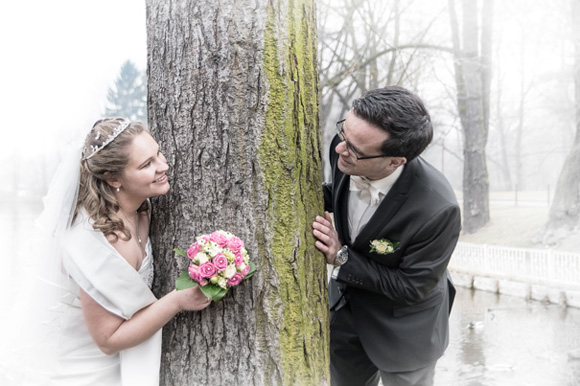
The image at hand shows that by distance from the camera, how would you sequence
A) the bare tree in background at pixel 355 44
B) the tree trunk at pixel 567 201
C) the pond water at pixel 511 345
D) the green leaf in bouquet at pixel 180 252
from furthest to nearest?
the tree trunk at pixel 567 201, the bare tree in background at pixel 355 44, the pond water at pixel 511 345, the green leaf in bouquet at pixel 180 252

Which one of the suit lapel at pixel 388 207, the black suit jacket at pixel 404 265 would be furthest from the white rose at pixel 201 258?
the suit lapel at pixel 388 207

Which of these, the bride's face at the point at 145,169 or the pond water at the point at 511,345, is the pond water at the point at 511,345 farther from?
the bride's face at the point at 145,169

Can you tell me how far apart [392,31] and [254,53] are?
546 inches

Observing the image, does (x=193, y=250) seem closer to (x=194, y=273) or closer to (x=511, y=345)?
(x=194, y=273)

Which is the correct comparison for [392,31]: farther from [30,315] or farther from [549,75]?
[30,315]

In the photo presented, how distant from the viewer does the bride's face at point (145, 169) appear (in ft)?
6.54

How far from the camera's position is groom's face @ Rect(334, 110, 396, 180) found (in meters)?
2.38

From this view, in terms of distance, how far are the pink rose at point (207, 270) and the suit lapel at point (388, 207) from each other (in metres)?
0.89

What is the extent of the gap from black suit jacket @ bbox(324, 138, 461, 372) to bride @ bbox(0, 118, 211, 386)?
0.88m

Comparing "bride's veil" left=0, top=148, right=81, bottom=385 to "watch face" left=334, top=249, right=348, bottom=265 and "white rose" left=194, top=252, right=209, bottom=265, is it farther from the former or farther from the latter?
"watch face" left=334, top=249, right=348, bottom=265

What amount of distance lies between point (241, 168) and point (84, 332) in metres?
0.97

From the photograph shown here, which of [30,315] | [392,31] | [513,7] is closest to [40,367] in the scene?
[30,315]

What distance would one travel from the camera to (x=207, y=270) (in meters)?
1.80

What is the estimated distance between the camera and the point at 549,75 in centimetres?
1916
